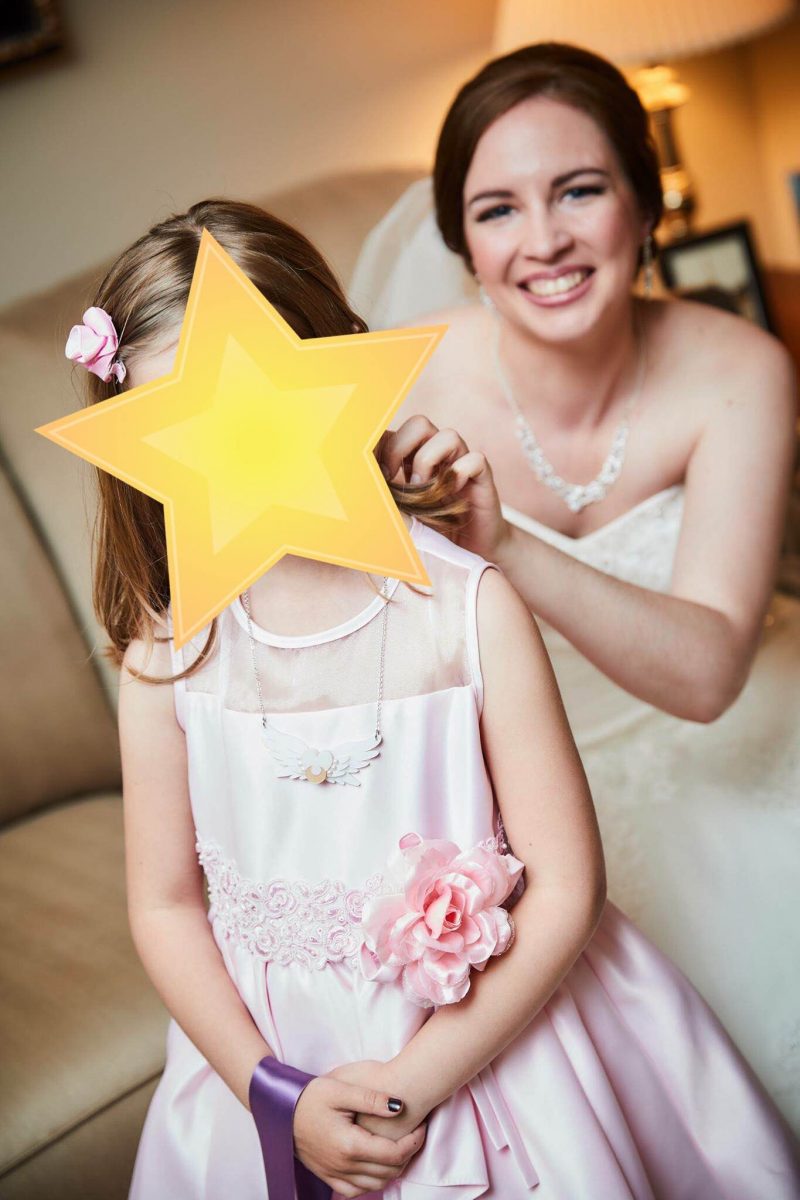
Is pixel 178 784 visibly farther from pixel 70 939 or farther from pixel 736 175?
pixel 736 175

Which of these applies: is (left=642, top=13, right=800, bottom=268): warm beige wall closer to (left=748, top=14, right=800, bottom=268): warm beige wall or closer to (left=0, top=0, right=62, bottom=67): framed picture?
(left=748, top=14, right=800, bottom=268): warm beige wall

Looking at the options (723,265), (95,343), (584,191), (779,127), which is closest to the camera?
(95,343)

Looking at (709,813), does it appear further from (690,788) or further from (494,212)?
(494,212)

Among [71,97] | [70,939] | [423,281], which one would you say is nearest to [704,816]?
[70,939]

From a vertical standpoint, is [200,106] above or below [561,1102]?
above

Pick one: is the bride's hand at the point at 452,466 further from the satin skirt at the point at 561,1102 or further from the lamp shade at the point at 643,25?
the lamp shade at the point at 643,25

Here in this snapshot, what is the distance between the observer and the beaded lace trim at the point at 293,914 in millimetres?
792

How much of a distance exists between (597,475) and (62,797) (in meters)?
0.86

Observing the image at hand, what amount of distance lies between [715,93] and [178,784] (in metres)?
2.43

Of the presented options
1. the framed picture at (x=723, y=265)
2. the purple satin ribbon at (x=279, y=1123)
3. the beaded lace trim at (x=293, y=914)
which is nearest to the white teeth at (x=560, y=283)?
the beaded lace trim at (x=293, y=914)

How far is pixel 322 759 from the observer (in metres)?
0.77

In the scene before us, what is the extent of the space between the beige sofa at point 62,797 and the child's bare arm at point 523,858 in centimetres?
46

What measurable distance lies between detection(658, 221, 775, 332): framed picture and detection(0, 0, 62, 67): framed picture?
1.27 metres

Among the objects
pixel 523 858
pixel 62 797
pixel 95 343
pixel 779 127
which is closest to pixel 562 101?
pixel 95 343
